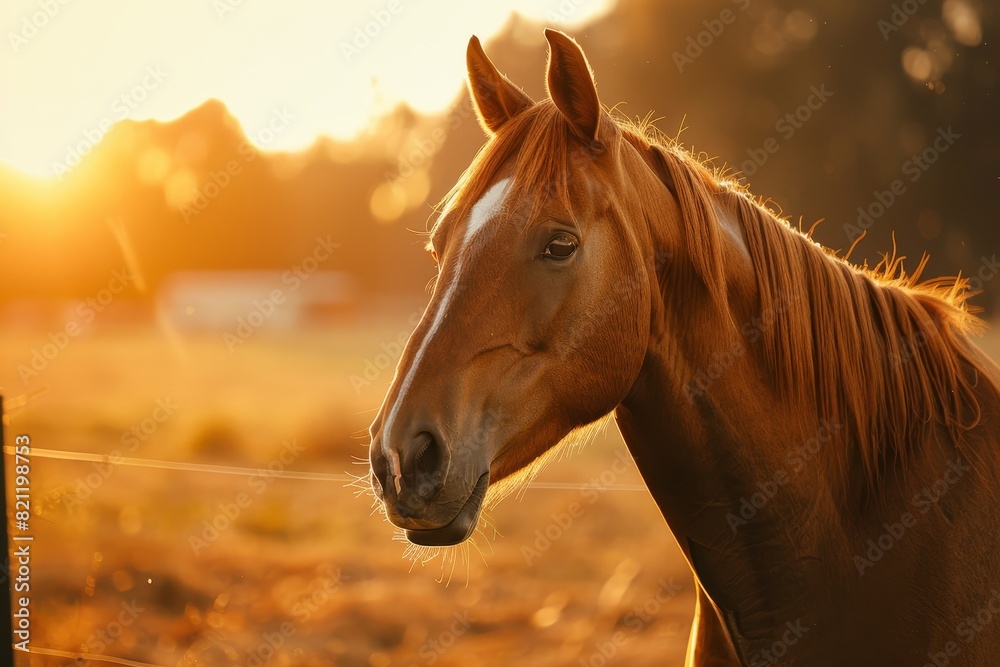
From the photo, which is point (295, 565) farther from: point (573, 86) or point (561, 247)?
point (573, 86)

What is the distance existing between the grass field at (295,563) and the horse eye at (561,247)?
1133mm

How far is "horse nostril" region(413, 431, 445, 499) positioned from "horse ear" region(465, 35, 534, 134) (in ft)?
3.41

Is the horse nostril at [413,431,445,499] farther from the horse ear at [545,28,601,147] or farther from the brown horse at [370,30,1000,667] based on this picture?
the horse ear at [545,28,601,147]

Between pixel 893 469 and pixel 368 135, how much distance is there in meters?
14.1

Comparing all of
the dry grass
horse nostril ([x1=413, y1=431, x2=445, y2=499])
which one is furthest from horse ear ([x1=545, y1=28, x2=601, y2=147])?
the dry grass

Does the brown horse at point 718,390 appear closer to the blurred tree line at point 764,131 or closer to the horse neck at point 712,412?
the horse neck at point 712,412

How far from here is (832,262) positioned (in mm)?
2273

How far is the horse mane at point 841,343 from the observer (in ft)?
6.90

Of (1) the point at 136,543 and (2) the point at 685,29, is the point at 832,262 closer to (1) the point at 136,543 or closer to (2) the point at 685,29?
(1) the point at 136,543

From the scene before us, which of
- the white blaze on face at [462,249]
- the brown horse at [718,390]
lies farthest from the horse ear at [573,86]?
the white blaze on face at [462,249]

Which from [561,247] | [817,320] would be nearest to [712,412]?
[817,320]

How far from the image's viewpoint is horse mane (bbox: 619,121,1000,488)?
6.90 feet

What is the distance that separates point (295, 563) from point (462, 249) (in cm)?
723

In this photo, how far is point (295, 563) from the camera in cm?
834
